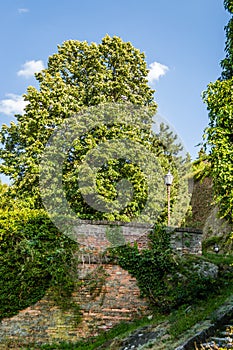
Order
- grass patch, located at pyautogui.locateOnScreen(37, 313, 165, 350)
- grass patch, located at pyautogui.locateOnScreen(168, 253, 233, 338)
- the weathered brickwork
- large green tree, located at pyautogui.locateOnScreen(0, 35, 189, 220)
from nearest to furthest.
→ grass patch, located at pyautogui.locateOnScreen(168, 253, 233, 338), grass patch, located at pyautogui.locateOnScreen(37, 313, 165, 350), the weathered brickwork, large green tree, located at pyautogui.locateOnScreen(0, 35, 189, 220)

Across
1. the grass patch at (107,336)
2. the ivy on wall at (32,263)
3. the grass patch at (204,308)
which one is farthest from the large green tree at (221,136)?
the ivy on wall at (32,263)

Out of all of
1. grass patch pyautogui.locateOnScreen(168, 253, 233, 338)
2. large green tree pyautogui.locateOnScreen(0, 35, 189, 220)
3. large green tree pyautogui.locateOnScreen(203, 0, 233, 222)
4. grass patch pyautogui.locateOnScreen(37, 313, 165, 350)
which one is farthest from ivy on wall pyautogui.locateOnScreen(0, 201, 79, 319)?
large green tree pyautogui.locateOnScreen(0, 35, 189, 220)

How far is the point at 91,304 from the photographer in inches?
332

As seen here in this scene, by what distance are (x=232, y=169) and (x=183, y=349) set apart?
3217 millimetres

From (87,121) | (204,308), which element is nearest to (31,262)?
(204,308)

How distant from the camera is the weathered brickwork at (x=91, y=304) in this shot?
8.20 meters

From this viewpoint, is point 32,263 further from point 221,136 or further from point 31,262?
point 221,136

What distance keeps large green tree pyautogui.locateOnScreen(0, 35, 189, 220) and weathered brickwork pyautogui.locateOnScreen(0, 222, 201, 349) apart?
432 cm

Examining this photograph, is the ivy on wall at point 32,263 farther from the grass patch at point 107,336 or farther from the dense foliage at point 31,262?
the grass patch at point 107,336

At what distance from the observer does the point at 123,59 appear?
52.7 feet

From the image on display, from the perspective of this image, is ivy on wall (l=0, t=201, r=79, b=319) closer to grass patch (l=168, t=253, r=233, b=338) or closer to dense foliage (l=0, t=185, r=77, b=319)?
dense foliage (l=0, t=185, r=77, b=319)

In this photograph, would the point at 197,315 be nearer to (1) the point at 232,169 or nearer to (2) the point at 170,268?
(2) the point at 170,268

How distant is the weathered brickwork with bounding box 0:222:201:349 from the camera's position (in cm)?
820

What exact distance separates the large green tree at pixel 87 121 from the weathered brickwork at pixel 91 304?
14.2 ft
